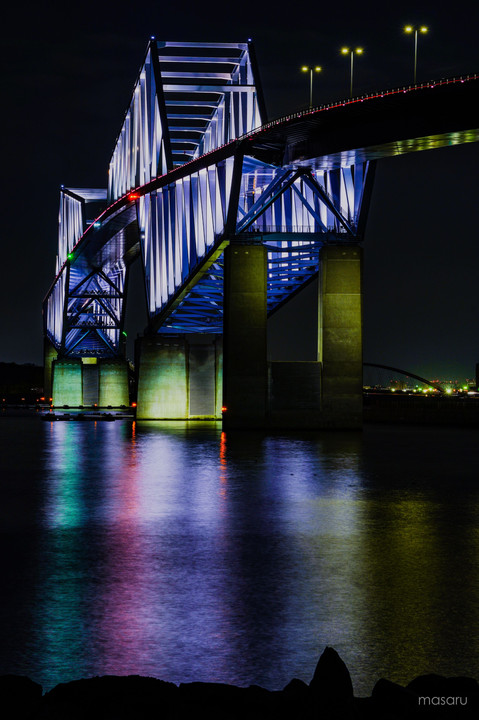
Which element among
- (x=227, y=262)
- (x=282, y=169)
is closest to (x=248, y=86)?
(x=282, y=169)

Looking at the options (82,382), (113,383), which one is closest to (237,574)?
(113,383)

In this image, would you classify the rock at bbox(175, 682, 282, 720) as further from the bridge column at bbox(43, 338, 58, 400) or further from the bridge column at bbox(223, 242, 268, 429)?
the bridge column at bbox(43, 338, 58, 400)

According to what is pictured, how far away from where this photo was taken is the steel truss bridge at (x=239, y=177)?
4144 centimetres

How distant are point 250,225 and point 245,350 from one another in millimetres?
7148

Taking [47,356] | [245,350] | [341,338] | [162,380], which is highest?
[47,356]

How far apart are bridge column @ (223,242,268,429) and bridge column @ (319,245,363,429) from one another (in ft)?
9.92

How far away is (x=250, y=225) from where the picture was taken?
49719 millimetres

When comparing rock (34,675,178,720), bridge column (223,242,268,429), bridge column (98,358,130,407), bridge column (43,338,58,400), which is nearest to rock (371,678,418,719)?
rock (34,675,178,720)

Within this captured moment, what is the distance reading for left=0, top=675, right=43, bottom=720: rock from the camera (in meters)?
4.82

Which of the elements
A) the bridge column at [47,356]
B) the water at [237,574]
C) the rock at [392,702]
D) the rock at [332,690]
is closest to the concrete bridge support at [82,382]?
the bridge column at [47,356]

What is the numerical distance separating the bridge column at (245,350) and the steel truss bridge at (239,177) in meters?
3.39

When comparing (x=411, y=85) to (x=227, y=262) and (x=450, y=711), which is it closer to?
(x=227, y=262)

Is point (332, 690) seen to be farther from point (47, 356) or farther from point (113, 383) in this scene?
point (47, 356)

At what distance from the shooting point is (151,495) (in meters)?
18.6
